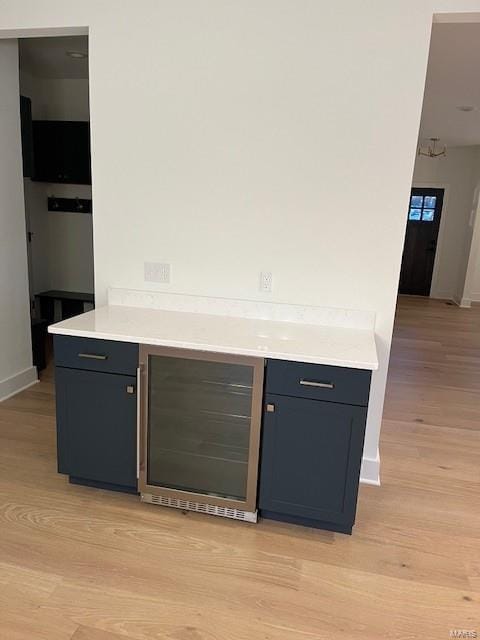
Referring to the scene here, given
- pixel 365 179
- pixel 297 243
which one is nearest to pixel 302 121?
pixel 365 179

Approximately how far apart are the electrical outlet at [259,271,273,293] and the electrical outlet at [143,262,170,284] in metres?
0.55

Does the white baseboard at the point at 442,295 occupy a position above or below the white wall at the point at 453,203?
below

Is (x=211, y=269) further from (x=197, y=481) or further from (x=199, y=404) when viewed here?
(x=197, y=481)

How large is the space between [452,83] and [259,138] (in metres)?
2.92

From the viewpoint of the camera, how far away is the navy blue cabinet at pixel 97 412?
2.28 m

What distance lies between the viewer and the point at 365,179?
94.7 inches

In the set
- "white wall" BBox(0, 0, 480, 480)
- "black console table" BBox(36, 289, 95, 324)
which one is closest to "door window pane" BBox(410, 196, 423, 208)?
"black console table" BBox(36, 289, 95, 324)

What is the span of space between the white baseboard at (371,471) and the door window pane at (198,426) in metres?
0.84

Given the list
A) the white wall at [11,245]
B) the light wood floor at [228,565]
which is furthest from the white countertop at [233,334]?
the white wall at [11,245]

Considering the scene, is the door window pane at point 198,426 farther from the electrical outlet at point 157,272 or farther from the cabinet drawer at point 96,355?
the electrical outlet at point 157,272

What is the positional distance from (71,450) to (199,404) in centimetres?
74

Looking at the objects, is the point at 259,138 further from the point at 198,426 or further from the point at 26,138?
the point at 26,138

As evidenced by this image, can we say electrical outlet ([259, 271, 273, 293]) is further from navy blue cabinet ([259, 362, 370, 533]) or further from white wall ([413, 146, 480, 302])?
white wall ([413, 146, 480, 302])

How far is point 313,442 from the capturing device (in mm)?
2129
